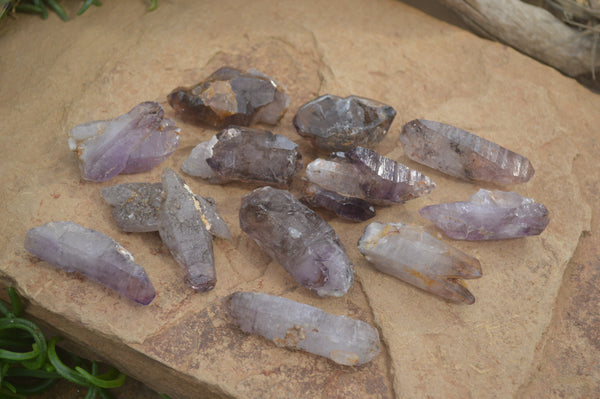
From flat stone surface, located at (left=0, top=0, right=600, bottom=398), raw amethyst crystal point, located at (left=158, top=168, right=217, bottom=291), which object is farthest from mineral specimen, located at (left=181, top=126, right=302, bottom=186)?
raw amethyst crystal point, located at (left=158, top=168, right=217, bottom=291)

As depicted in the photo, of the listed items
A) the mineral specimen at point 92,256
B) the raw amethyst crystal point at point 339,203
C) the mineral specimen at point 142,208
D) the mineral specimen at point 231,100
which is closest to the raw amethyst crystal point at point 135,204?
the mineral specimen at point 142,208

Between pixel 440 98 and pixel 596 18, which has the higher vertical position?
pixel 596 18

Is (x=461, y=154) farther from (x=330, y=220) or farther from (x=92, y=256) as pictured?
(x=92, y=256)

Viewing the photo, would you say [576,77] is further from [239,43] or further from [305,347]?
[305,347]

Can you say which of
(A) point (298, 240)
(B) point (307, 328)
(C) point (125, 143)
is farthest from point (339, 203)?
(C) point (125, 143)

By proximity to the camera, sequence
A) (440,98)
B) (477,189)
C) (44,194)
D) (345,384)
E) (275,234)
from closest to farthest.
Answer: (345,384) → (275,234) → (44,194) → (477,189) → (440,98)

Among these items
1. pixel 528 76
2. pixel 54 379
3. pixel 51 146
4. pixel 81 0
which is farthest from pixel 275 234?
pixel 81 0

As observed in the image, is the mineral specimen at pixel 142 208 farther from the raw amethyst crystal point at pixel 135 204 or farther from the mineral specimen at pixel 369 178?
the mineral specimen at pixel 369 178
